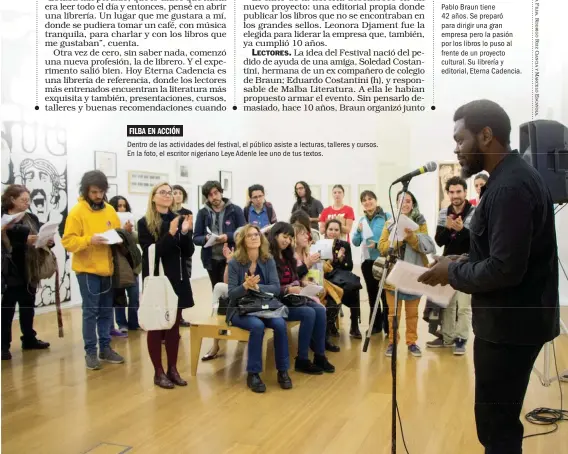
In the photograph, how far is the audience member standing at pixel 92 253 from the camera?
2518 mm

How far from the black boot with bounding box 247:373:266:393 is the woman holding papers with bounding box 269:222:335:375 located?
0.33 m

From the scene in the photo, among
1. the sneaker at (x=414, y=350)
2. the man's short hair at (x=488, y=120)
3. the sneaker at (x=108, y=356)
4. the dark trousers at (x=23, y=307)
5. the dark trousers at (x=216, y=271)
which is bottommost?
the sneaker at (x=108, y=356)

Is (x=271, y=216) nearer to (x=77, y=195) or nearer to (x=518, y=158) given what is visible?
(x=77, y=195)

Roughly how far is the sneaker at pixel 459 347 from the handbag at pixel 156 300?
145cm

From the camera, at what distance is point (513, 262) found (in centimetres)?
154

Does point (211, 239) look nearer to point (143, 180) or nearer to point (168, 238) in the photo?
point (168, 238)

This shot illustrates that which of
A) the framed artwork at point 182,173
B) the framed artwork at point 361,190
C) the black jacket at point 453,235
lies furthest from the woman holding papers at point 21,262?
the black jacket at point 453,235

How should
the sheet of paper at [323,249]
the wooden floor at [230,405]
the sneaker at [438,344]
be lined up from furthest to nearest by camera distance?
the sneaker at [438,344], the sheet of paper at [323,249], the wooden floor at [230,405]

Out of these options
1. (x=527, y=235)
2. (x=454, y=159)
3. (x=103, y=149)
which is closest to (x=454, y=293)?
(x=454, y=159)

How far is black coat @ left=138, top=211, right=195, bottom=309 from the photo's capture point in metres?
2.58

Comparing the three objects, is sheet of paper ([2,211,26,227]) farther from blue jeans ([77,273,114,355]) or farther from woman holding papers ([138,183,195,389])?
woman holding papers ([138,183,195,389])

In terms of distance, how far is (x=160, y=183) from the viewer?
8.15 feet

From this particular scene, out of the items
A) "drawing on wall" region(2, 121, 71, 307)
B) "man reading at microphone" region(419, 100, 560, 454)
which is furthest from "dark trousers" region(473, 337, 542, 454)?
"drawing on wall" region(2, 121, 71, 307)
